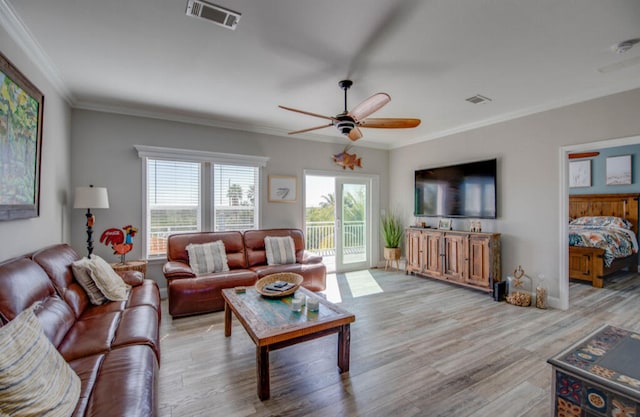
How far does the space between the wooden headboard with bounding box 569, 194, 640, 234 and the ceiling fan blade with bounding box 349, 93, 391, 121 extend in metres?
6.58

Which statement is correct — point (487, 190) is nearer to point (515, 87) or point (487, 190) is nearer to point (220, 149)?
point (515, 87)

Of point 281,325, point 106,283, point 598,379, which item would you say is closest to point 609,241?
point 598,379

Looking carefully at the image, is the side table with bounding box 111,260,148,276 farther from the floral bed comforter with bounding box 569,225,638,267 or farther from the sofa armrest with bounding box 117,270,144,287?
the floral bed comforter with bounding box 569,225,638,267

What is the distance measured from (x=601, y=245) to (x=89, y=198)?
25.1 feet

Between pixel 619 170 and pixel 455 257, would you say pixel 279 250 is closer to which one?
pixel 455 257

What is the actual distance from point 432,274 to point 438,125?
102 inches

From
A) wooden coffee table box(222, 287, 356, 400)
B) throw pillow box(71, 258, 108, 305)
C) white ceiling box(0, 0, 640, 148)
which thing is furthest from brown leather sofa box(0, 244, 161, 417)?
white ceiling box(0, 0, 640, 148)

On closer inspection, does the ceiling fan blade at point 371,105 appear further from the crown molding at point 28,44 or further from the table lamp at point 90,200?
the table lamp at point 90,200

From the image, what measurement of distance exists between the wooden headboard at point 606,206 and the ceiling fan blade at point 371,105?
6583mm

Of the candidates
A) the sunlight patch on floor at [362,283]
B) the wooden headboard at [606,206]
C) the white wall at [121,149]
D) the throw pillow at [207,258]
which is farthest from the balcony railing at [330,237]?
the wooden headboard at [606,206]

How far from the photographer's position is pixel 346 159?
5.78 metres

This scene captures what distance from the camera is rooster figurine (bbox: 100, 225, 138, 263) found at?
147 inches

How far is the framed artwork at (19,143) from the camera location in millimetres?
2061

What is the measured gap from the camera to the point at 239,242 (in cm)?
446
